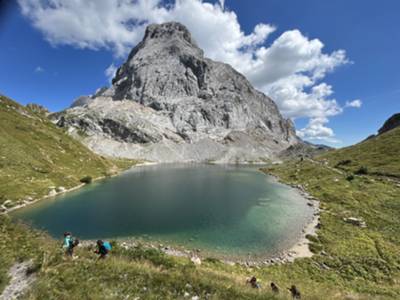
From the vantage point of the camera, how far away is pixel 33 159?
6028 centimetres

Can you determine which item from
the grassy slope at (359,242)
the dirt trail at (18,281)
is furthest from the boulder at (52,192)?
the grassy slope at (359,242)

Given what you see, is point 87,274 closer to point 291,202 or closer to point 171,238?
point 171,238

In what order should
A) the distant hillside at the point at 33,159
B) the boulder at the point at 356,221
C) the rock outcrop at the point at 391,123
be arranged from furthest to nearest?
the rock outcrop at the point at 391,123 < the distant hillside at the point at 33,159 < the boulder at the point at 356,221

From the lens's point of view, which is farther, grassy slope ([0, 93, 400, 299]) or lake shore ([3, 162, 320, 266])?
lake shore ([3, 162, 320, 266])

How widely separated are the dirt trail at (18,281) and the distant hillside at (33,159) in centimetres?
3602

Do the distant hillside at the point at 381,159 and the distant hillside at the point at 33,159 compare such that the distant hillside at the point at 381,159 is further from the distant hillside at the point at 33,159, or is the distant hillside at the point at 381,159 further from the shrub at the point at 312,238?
the distant hillside at the point at 33,159

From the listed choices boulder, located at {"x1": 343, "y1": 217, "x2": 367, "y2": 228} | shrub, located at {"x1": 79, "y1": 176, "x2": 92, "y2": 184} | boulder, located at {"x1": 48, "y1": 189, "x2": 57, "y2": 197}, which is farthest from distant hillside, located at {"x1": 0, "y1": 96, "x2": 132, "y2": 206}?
boulder, located at {"x1": 343, "y1": 217, "x2": 367, "y2": 228}

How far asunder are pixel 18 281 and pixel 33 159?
6607cm

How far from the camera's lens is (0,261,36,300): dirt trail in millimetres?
9125

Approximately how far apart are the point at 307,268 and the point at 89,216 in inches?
1420

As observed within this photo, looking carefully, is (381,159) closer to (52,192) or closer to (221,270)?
(221,270)

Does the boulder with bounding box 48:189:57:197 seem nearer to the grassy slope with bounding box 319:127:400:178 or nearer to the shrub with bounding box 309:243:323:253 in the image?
the shrub with bounding box 309:243:323:253

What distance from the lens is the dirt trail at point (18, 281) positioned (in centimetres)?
912

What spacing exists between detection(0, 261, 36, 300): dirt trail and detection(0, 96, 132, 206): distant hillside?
36.0 m
